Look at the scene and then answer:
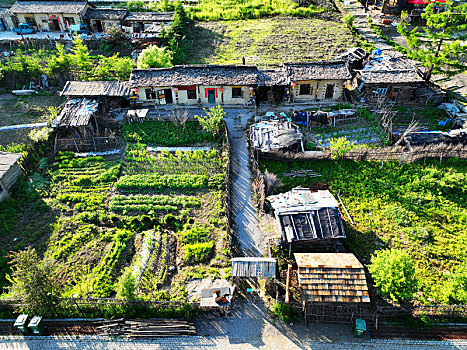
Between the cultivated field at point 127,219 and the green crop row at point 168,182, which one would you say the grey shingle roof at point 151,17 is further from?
the green crop row at point 168,182

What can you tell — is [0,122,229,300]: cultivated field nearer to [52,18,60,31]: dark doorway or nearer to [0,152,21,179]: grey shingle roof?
[0,152,21,179]: grey shingle roof

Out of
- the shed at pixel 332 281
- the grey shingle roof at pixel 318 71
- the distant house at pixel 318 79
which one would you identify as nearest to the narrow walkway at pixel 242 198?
the shed at pixel 332 281

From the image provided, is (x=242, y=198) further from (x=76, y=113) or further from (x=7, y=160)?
(x=7, y=160)

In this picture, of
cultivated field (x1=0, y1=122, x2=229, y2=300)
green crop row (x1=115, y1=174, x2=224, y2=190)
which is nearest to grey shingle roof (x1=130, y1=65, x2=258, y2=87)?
cultivated field (x1=0, y1=122, x2=229, y2=300)

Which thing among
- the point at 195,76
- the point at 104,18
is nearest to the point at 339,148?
the point at 195,76

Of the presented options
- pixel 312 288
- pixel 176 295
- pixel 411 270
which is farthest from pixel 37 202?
pixel 411 270

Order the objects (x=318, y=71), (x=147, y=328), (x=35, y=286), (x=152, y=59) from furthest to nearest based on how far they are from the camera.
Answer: (x=152, y=59), (x=318, y=71), (x=147, y=328), (x=35, y=286)
